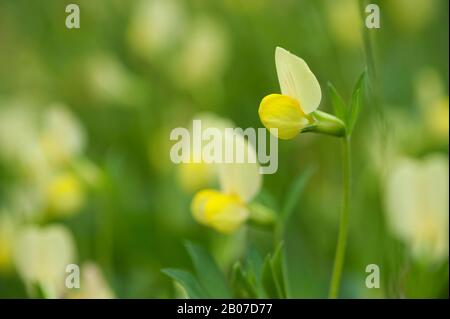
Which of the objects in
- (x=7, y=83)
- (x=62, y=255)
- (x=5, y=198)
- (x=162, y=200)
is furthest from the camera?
(x=7, y=83)

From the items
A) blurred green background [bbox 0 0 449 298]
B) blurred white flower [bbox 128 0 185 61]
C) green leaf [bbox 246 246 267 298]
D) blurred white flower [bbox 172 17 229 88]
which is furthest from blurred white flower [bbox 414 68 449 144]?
green leaf [bbox 246 246 267 298]

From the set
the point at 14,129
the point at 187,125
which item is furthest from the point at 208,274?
the point at 14,129

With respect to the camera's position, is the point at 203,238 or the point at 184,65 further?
the point at 184,65

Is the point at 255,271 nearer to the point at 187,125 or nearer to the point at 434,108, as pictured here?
the point at 434,108
